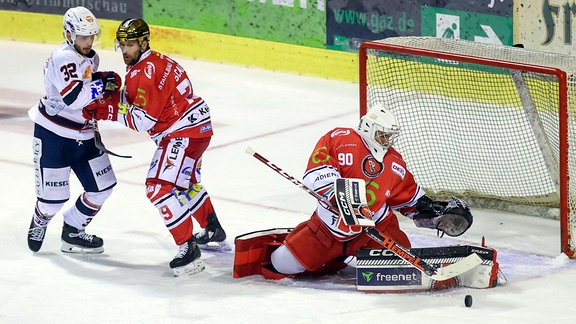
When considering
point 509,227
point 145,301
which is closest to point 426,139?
point 509,227

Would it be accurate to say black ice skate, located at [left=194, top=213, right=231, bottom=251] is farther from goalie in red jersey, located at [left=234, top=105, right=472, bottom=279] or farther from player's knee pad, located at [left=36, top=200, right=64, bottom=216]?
player's knee pad, located at [left=36, top=200, right=64, bottom=216]

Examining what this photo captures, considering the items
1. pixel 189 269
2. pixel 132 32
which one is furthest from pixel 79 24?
pixel 189 269

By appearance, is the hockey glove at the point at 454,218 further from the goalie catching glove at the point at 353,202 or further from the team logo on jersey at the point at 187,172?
the team logo on jersey at the point at 187,172

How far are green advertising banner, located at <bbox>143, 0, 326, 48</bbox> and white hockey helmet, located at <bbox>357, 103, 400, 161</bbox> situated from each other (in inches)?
184

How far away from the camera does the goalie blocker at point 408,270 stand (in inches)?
225

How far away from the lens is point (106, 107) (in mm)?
6109

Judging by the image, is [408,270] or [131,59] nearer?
[408,270]

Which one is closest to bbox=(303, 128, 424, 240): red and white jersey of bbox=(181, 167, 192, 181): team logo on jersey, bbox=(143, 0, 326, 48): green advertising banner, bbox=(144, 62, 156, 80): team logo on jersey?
bbox=(181, 167, 192, 181): team logo on jersey

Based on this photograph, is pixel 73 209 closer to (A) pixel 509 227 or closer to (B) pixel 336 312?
(B) pixel 336 312

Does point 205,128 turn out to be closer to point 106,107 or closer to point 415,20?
point 106,107

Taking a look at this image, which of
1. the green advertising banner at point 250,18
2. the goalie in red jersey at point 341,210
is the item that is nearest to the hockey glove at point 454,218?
the goalie in red jersey at point 341,210

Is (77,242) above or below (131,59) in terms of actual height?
below

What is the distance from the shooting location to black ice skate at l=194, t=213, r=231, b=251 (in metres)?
6.51

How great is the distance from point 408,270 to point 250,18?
17.4ft
